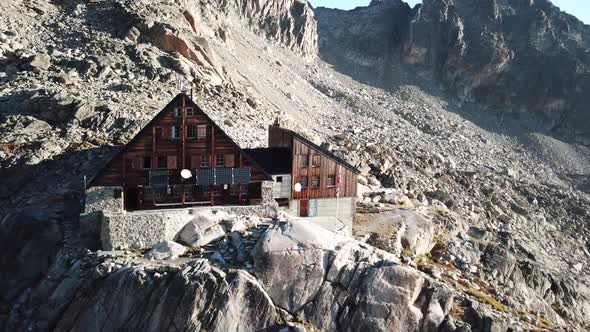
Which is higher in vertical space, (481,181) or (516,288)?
→ (481,181)

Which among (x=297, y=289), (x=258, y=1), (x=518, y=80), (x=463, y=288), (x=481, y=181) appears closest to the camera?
(x=297, y=289)

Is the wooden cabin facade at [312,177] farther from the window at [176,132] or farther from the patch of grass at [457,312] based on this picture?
the patch of grass at [457,312]

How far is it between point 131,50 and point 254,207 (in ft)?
113

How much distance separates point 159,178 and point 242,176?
498 cm

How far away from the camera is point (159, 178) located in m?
31.0

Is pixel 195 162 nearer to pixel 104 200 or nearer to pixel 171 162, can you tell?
pixel 171 162

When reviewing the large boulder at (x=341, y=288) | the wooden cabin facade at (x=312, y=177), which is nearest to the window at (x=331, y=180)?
the wooden cabin facade at (x=312, y=177)

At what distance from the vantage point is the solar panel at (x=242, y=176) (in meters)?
32.2

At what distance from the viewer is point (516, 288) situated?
40.9 meters

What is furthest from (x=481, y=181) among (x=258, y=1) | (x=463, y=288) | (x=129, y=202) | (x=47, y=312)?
(x=258, y=1)

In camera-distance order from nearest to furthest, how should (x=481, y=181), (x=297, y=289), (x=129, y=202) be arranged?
(x=297, y=289) < (x=129, y=202) < (x=481, y=181)

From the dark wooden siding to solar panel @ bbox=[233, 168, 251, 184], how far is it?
357 cm

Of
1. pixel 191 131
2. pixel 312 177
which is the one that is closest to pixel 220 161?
pixel 191 131

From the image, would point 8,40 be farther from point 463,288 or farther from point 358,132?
point 463,288
